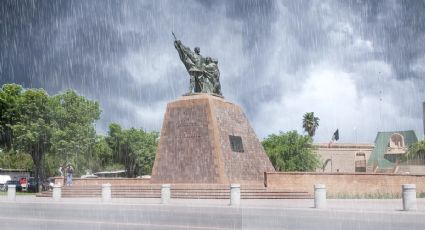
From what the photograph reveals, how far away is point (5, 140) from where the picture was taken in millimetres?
42000

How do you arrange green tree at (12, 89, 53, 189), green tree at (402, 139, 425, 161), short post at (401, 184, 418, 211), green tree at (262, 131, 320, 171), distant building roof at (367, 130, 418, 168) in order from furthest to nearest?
distant building roof at (367, 130, 418, 168), green tree at (402, 139, 425, 161), green tree at (262, 131, 320, 171), green tree at (12, 89, 53, 189), short post at (401, 184, 418, 211)

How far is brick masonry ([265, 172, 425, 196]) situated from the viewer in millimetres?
24375

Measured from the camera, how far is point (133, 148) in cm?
6316

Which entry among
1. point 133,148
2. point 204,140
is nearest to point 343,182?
point 204,140

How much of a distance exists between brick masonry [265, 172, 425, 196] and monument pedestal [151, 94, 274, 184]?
1.59 m

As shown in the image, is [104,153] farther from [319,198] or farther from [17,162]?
[319,198]

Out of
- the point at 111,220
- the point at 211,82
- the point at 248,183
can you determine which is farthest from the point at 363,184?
the point at 111,220

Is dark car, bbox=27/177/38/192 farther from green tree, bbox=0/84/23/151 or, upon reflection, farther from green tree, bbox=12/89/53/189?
green tree, bbox=0/84/23/151

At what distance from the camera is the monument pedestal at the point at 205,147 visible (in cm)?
2375

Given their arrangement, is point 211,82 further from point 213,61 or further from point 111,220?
point 111,220

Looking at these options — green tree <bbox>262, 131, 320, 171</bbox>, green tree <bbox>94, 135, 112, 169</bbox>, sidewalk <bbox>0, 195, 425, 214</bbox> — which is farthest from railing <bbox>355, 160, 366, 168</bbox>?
sidewalk <bbox>0, 195, 425, 214</bbox>

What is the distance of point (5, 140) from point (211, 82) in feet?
76.0

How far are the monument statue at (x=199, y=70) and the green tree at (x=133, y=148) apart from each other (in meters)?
36.4

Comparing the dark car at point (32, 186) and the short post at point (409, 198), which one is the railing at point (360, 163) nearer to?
the dark car at point (32, 186)
